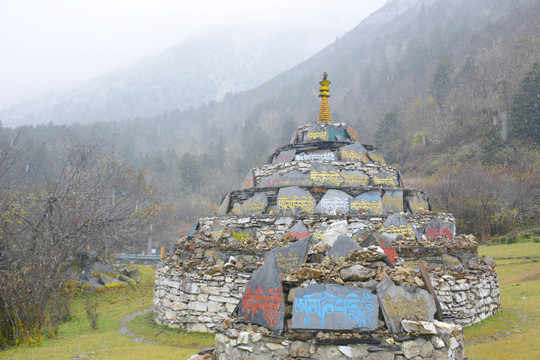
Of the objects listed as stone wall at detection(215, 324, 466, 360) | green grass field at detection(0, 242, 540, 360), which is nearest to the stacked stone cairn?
stone wall at detection(215, 324, 466, 360)

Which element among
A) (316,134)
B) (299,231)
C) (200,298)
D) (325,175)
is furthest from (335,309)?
(316,134)

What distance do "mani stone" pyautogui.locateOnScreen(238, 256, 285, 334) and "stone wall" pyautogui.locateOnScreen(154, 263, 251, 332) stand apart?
12.5 ft

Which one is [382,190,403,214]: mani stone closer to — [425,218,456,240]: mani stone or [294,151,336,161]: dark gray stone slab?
[425,218,456,240]: mani stone

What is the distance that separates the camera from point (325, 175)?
12.1m

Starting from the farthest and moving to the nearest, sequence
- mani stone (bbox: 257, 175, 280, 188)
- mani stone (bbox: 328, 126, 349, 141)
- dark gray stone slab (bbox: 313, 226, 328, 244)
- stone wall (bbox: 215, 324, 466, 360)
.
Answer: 1. mani stone (bbox: 328, 126, 349, 141)
2. mani stone (bbox: 257, 175, 280, 188)
3. dark gray stone slab (bbox: 313, 226, 328, 244)
4. stone wall (bbox: 215, 324, 466, 360)

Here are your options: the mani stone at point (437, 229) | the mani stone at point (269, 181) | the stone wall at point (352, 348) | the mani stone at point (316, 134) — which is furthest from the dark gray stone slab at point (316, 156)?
the stone wall at point (352, 348)

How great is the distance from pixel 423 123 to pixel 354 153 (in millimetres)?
40370

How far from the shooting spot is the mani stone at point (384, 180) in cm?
1248

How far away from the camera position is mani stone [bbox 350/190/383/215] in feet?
37.2

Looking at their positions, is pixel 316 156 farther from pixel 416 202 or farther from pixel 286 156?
pixel 416 202

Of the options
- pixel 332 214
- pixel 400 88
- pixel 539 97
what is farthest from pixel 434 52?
pixel 332 214

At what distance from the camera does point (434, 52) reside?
62719 millimetres

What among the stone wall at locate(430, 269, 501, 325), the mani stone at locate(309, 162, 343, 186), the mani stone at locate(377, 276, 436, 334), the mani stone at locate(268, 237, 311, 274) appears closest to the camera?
the mani stone at locate(377, 276, 436, 334)

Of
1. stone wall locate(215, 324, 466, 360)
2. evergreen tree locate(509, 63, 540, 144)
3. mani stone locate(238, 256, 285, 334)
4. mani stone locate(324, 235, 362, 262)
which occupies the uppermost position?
evergreen tree locate(509, 63, 540, 144)
